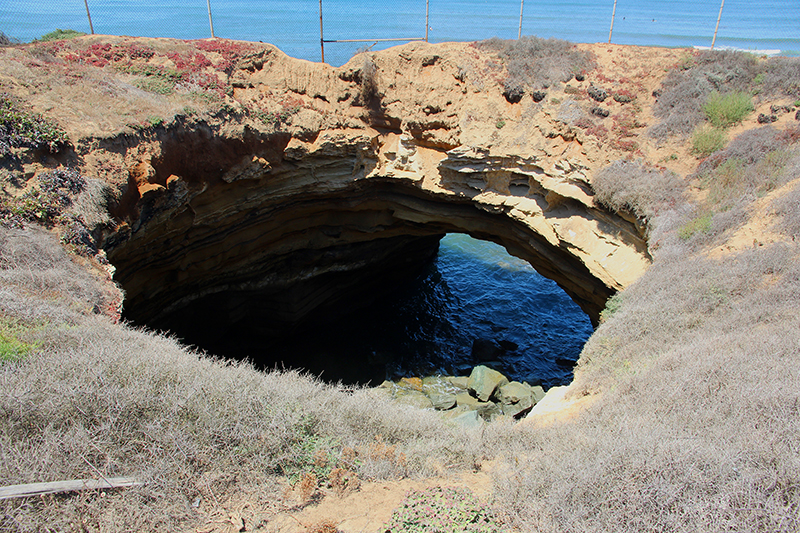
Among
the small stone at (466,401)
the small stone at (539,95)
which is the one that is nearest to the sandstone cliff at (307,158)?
the small stone at (539,95)

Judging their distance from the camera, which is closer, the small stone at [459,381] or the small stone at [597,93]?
the small stone at [597,93]

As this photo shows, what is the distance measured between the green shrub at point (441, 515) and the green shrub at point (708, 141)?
10.9 meters

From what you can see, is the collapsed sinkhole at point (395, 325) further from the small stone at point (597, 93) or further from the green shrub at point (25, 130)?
the small stone at point (597, 93)

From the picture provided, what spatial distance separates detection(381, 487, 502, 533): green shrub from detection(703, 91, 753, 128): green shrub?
11952mm

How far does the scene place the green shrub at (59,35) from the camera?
1251cm

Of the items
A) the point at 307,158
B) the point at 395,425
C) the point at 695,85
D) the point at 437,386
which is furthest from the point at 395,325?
the point at 695,85

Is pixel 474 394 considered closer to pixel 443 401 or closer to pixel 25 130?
pixel 443 401

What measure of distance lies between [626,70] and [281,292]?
13.6m

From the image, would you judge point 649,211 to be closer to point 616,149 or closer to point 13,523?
point 616,149

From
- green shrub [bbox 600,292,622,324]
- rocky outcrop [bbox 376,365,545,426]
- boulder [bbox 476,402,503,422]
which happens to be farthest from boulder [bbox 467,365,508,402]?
green shrub [bbox 600,292,622,324]

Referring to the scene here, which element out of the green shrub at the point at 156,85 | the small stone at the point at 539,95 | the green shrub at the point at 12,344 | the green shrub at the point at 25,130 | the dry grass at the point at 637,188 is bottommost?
the green shrub at the point at 12,344

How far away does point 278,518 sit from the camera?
4.39 m

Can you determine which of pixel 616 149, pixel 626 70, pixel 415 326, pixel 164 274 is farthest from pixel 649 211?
pixel 164 274

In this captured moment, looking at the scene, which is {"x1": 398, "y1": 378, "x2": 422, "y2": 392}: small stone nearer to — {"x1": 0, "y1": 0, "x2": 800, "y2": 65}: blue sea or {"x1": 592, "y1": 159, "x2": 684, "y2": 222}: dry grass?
{"x1": 592, "y1": 159, "x2": 684, "y2": 222}: dry grass
